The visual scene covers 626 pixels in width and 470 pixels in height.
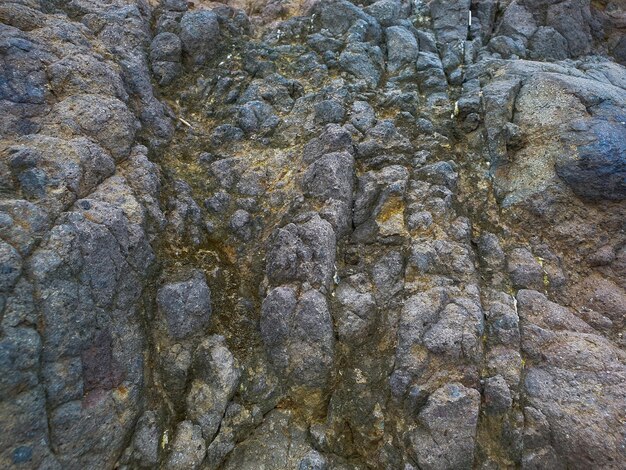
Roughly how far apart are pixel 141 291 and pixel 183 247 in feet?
2.60

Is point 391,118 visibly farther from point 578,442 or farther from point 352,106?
point 578,442

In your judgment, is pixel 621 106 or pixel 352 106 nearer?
pixel 621 106

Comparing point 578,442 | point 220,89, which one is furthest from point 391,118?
point 578,442

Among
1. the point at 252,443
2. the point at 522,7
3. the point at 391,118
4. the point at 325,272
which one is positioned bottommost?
the point at 252,443

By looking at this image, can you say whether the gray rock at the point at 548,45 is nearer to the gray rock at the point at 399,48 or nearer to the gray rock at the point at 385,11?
the gray rock at the point at 399,48

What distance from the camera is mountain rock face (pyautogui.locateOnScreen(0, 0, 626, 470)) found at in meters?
4.40

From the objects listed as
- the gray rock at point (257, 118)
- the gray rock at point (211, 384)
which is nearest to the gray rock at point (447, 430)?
the gray rock at point (211, 384)

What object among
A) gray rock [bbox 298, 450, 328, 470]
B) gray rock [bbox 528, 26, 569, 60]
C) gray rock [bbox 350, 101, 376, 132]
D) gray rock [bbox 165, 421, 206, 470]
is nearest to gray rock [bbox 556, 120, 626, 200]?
gray rock [bbox 350, 101, 376, 132]

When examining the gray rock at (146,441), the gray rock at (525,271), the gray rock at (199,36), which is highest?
the gray rock at (199,36)

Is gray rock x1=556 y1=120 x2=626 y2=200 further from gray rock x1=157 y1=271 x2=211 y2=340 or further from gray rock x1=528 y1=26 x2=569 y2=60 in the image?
gray rock x1=157 y1=271 x2=211 y2=340

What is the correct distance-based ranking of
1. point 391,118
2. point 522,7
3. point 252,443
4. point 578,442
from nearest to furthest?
1. point 578,442
2. point 252,443
3. point 391,118
4. point 522,7

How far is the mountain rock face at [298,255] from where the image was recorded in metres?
4.40

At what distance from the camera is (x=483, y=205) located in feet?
19.5

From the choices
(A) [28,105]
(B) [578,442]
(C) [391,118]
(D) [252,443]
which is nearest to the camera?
(B) [578,442]
